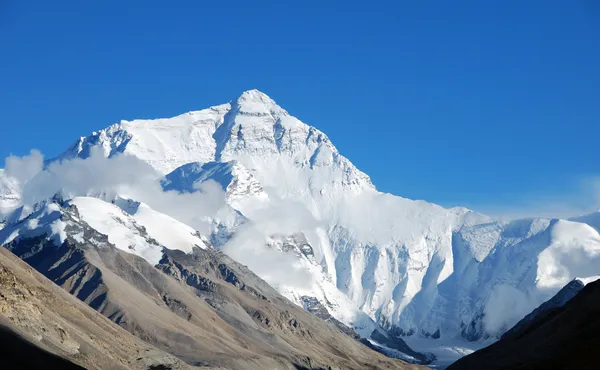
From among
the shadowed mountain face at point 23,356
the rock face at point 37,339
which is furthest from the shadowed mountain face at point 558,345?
the shadowed mountain face at point 23,356

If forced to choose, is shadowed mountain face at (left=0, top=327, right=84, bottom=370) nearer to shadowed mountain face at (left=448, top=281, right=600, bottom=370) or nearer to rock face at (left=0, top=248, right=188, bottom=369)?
rock face at (left=0, top=248, right=188, bottom=369)

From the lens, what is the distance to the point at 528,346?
167 metres

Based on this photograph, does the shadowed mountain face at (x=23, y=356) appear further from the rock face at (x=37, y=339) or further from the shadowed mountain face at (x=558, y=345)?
the shadowed mountain face at (x=558, y=345)

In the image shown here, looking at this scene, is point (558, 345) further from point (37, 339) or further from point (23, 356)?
point (37, 339)

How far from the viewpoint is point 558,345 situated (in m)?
152

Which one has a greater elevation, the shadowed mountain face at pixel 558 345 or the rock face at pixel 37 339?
the shadowed mountain face at pixel 558 345

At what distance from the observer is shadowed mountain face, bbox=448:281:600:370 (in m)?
136

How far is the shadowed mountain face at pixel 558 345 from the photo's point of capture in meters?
136

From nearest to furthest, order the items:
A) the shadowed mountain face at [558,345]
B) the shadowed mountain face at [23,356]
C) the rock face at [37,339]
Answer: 1. the shadowed mountain face at [23,356]
2. the shadowed mountain face at [558,345]
3. the rock face at [37,339]

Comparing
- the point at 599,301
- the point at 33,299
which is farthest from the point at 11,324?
the point at 599,301

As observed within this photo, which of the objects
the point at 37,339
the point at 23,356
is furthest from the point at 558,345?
the point at 37,339

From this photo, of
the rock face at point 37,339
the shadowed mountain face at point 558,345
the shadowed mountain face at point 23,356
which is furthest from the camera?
the rock face at point 37,339

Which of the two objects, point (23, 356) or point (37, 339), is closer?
point (23, 356)

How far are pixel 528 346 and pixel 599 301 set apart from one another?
1545 cm
